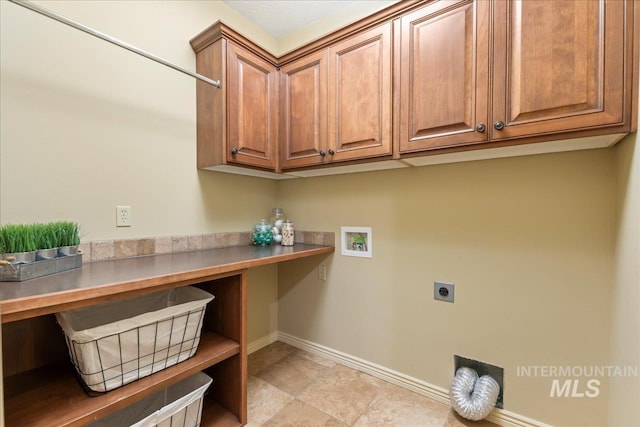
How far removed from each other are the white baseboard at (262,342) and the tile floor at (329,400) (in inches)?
6.0

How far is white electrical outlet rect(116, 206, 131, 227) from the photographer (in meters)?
1.41

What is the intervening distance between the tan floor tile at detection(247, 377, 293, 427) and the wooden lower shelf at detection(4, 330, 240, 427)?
1.54ft

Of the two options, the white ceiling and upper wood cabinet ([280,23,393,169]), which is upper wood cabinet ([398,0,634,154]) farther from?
the white ceiling

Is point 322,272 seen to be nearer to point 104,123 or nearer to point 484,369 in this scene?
point 484,369

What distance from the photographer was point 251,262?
1364mm

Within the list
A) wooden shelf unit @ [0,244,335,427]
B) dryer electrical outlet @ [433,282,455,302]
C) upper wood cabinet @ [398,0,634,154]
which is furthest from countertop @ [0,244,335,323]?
upper wood cabinet @ [398,0,634,154]

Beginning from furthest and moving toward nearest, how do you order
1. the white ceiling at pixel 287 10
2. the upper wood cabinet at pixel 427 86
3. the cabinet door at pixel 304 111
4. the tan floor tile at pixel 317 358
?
the tan floor tile at pixel 317 358 → the white ceiling at pixel 287 10 → the cabinet door at pixel 304 111 → the upper wood cabinet at pixel 427 86

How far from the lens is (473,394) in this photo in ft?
4.63

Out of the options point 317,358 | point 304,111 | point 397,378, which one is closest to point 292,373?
point 317,358

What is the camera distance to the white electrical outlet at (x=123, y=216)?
1.41m

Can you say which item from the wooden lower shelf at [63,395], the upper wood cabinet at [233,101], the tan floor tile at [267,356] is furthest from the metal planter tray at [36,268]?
the tan floor tile at [267,356]

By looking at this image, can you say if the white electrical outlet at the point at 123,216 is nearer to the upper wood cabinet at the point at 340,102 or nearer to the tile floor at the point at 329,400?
the upper wood cabinet at the point at 340,102

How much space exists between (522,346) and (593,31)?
1.40 meters

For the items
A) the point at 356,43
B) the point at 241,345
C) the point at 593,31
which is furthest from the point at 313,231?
the point at 593,31
